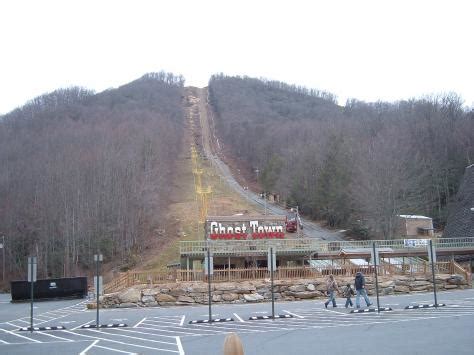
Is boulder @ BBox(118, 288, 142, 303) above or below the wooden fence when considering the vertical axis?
below

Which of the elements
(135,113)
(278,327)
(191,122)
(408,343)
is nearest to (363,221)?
(278,327)

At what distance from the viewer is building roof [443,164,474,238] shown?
44.6 m

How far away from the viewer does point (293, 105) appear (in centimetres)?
15200

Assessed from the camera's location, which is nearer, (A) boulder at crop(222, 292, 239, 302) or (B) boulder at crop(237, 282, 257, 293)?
(A) boulder at crop(222, 292, 239, 302)

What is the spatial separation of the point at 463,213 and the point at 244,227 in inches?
917

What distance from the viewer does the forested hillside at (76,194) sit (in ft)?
191

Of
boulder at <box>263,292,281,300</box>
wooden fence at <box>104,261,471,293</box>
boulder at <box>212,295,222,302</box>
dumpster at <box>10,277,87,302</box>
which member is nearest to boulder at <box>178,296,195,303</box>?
boulder at <box>212,295,222,302</box>

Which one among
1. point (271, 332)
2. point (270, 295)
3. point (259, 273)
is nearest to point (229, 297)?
point (270, 295)

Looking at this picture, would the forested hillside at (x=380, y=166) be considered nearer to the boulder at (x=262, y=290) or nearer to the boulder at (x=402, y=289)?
the boulder at (x=402, y=289)

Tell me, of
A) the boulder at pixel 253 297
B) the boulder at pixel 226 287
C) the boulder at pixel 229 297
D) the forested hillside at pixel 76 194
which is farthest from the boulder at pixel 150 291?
the forested hillside at pixel 76 194

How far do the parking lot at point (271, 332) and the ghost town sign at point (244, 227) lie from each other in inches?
539

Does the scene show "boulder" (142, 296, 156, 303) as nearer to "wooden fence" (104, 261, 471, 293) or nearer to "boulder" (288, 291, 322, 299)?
"wooden fence" (104, 261, 471, 293)

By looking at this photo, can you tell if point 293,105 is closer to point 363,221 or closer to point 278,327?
point 363,221

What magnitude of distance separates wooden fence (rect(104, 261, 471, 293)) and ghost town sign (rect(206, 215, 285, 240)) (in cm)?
680
